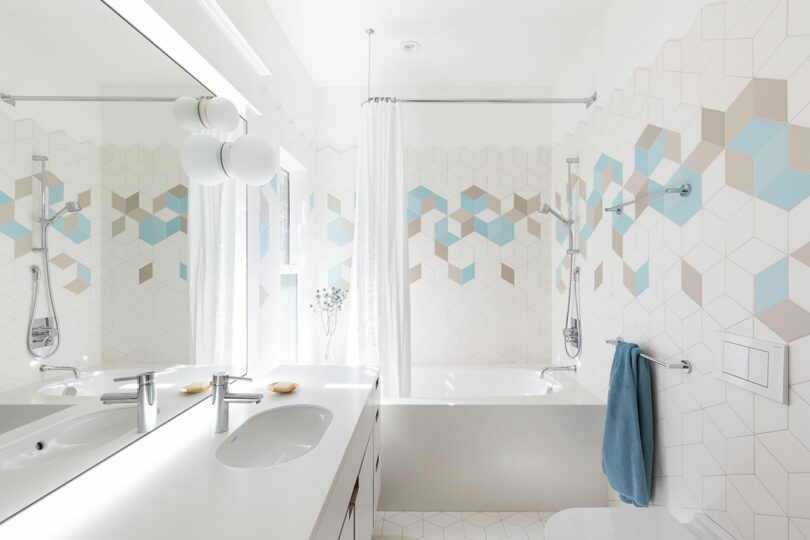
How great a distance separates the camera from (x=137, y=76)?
118 cm

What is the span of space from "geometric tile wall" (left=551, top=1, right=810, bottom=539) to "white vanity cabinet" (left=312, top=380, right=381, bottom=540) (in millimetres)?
1199

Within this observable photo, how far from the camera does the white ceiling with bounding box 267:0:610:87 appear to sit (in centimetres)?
222

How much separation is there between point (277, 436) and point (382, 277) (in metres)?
1.09

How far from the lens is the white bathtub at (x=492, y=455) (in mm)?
2197

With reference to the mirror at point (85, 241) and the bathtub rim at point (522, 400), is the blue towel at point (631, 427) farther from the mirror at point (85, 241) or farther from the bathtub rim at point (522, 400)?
the mirror at point (85, 241)

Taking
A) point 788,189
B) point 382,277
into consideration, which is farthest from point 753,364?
point 382,277

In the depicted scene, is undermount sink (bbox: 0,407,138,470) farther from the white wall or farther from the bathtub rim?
the white wall

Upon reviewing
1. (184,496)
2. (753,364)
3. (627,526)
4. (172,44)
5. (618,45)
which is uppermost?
(618,45)

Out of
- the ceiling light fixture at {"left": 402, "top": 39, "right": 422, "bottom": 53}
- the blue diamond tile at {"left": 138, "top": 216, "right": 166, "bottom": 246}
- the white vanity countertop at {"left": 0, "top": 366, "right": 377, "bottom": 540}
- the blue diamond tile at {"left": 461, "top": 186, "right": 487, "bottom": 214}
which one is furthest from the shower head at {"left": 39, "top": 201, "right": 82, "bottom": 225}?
the blue diamond tile at {"left": 461, "top": 186, "right": 487, "bottom": 214}

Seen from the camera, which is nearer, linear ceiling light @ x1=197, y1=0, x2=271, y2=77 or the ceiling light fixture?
linear ceiling light @ x1=197, y1=0, x2=271, y2=77

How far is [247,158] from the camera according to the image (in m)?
1.56

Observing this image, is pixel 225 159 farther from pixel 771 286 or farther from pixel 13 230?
pixel 771 286

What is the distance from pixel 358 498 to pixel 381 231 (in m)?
1.37

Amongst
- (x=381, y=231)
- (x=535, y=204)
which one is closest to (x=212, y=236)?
(x=381, y=231)
